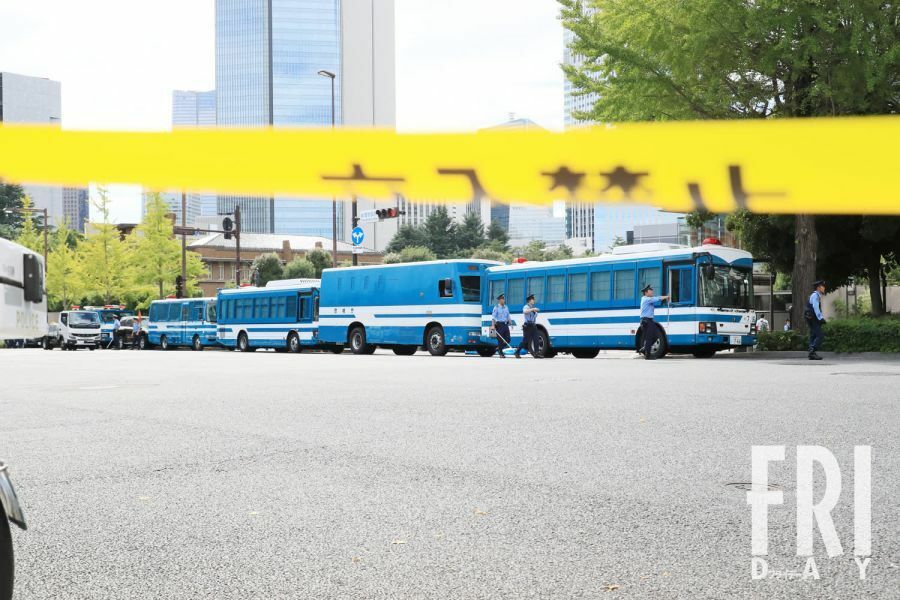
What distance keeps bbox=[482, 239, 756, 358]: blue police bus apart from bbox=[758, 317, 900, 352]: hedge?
1035 mm

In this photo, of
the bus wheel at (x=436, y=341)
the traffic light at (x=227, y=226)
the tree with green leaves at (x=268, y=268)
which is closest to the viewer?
the bus wheel at (x=436, y=341)

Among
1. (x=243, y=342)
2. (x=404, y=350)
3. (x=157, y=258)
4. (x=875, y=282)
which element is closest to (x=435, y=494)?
(x=404, y=350)

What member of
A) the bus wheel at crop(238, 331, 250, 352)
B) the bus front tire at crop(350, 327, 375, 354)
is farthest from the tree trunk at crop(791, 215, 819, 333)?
the bus wheel at crop(238, 331, 250, 352)

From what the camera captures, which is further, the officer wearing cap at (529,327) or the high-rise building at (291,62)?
the high-rise building at (291,62)

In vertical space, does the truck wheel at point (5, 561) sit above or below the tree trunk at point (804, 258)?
below

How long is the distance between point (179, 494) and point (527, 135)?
4.46 meters

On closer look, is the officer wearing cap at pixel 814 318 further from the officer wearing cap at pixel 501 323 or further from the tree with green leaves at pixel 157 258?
the tree with green leaves at pixel 157 258

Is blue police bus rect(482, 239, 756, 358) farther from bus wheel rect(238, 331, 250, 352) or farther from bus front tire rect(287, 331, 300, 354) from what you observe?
bus wheel rect(238, 331, 250, 352)

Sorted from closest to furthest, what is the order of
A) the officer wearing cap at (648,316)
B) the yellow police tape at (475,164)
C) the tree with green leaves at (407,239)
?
the yellow police tape at (475,164) → the officer wearing cap at (648,316) → the tree with green leaves at (407,239)

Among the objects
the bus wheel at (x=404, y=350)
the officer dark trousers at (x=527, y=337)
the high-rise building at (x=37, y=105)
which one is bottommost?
the bus wheel at (x=404, y=350)

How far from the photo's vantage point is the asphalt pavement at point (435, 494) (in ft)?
13.6

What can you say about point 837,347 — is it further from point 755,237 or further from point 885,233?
point 755,237

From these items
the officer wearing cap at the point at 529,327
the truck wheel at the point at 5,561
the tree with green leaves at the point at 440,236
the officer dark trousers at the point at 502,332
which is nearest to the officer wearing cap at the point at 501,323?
the officer dark trousers at the point at 502,332
